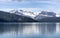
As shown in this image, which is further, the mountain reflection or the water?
the mountain reflection

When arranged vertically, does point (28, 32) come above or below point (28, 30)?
above

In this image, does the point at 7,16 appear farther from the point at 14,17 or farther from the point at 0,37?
the point at 0,37

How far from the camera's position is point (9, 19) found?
148625 mm

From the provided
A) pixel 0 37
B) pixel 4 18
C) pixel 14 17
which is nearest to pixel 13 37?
pixel 0 37

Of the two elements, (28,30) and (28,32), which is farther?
(28,30)

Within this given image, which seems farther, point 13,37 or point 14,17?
point 14,17

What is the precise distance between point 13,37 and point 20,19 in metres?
124

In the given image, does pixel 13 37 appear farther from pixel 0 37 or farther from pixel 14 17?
pixel 14 17

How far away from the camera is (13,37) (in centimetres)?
2995

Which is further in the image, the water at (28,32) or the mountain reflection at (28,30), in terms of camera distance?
the mountain reflection at (28,30)

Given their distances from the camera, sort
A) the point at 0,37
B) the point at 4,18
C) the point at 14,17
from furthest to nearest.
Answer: the point at 14,17 → the point at 4,18 → the point at 0,37

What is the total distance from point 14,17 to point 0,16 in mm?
11980

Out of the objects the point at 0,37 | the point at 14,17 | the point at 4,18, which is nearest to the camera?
the point at 0,37

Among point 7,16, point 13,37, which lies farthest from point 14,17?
point 13,37
